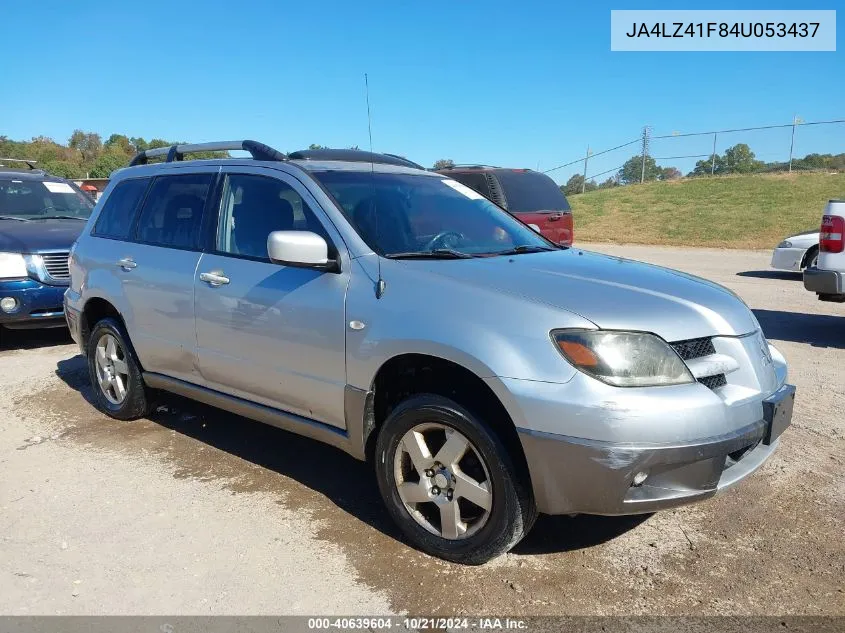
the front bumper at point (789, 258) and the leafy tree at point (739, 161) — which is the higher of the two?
the leafy tree at point (739, 161)

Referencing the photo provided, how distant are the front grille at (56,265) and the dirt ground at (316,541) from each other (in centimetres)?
291

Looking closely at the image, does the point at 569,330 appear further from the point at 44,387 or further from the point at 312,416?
the point at 44,387

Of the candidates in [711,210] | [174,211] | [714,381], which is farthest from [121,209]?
[711,210]

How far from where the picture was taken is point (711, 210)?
27.7 meters

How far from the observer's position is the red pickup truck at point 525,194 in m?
10.1

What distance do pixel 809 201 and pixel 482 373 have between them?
28.8 meters

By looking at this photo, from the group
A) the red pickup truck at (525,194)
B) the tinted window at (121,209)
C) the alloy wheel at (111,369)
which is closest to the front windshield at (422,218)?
the tinted window at (121,209)

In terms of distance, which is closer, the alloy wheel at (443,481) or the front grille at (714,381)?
the front grille at (714,381)

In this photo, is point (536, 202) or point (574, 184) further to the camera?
point (574, 184)

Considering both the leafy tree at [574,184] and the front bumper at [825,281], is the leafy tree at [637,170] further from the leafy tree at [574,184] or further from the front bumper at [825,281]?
the front bumper at [825,281]

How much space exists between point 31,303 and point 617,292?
21.3 feet

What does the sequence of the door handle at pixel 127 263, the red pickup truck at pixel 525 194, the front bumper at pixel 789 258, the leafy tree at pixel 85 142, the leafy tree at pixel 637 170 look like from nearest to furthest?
1. the door handle at pixel 127 263
2. the red pickup truck at pixel 525 194
3. the front bumper at pixel 789 258
4. the leafy tree at pixel 637 170
5. the leafy tree at pixel 85 142

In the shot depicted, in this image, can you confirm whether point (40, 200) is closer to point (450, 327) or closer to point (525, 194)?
point (525, 194)

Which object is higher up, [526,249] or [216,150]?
[216,150]
